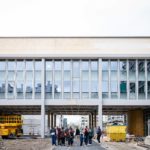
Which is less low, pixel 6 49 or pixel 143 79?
pixel 6 49

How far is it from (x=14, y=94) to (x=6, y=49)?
5.12 m

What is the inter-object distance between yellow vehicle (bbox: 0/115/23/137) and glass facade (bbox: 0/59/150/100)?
2389 mm

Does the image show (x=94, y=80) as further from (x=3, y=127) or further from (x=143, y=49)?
(x=3, y=127)

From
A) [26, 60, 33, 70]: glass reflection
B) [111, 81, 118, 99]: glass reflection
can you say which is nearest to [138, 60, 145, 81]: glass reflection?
[111, 81, 118, 99]: glass reflection

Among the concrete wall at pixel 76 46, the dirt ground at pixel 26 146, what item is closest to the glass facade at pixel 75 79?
the concrete wall at pixel 76 46

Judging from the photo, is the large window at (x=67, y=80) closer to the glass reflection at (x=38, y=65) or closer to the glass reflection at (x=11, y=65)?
the glass reflection at (x=38, y=65)

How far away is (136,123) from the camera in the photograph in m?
57.4

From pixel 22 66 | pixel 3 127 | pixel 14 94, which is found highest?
pixel 22 66

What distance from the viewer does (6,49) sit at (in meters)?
50.2

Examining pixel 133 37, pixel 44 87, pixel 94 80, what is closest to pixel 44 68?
→ pixel 44 87

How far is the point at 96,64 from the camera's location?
50.5m

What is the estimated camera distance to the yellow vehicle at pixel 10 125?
4828cm

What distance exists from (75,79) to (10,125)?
346 inches

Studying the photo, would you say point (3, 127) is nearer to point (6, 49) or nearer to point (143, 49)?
point (6, 49)
